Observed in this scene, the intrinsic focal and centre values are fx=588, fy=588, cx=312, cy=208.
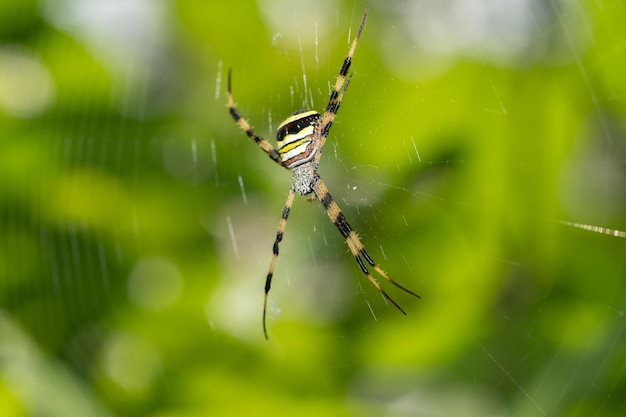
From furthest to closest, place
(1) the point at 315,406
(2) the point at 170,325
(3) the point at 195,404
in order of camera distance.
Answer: (2) the point at 170,325 → (3) the point at 195,404 → (1) the point at 315,406

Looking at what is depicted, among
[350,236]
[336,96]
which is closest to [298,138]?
[336,96]

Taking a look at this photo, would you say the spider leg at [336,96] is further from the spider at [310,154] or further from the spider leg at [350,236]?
the spider leg at [350,236]

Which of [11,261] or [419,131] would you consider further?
[11,261]

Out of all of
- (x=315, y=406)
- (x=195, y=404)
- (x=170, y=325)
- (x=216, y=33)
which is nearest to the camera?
(x=315, y=406)

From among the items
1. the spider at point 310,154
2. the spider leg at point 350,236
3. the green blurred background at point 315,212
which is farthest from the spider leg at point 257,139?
the spider leg at point 350,236

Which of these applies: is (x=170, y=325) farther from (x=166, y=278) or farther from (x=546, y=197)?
(x=546, y=197)

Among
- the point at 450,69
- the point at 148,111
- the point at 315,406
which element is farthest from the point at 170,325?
the point at 450,69
